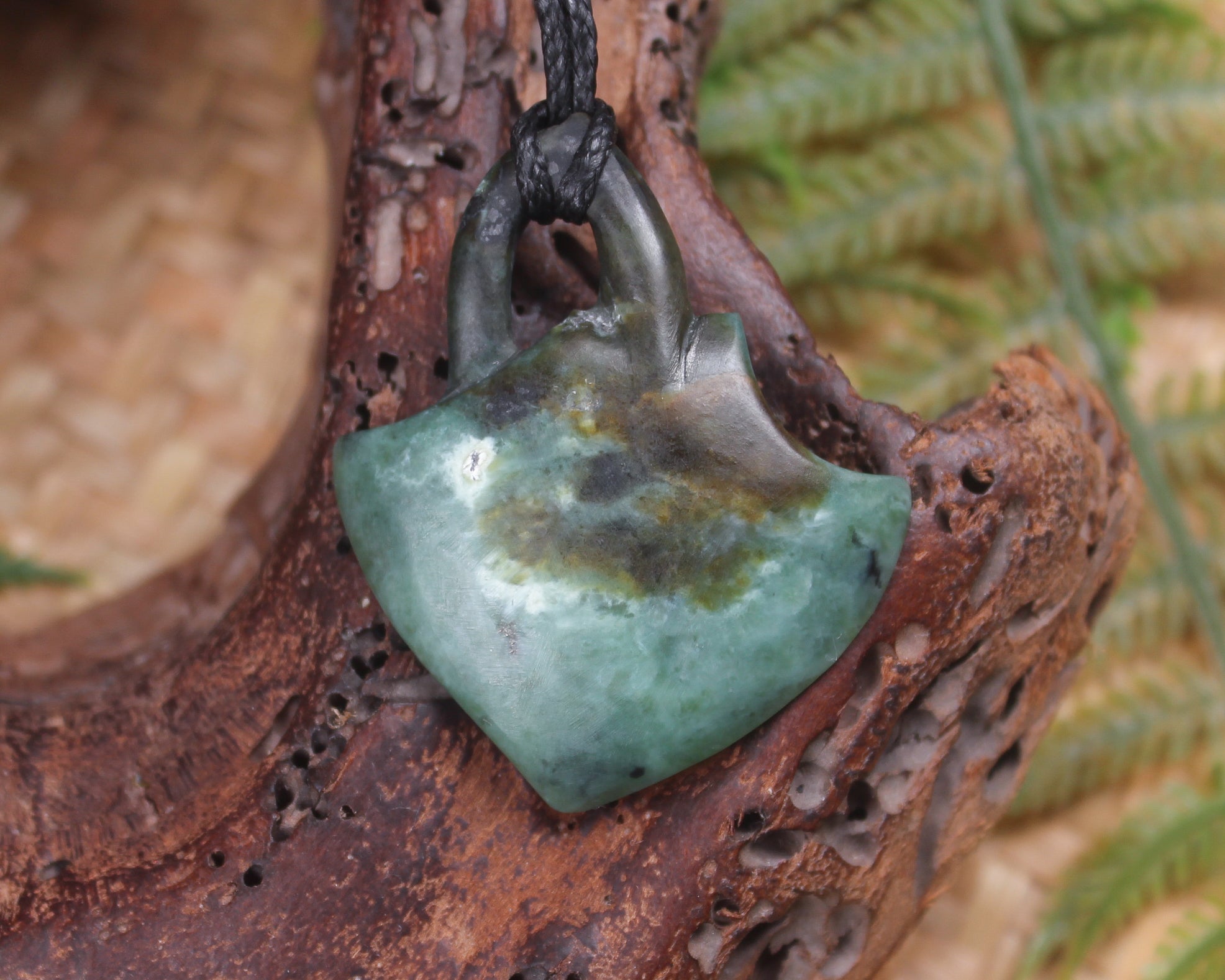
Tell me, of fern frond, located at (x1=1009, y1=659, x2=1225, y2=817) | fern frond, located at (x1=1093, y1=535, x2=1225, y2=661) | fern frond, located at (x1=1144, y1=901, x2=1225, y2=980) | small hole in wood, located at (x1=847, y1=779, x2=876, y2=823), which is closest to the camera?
small hole in wood, located at (x1=847, y1=779, x2=876, y2=823)

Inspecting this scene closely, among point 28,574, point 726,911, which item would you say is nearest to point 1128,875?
point 726,911

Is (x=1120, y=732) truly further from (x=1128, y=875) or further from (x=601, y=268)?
Result: (x=601, y=268)

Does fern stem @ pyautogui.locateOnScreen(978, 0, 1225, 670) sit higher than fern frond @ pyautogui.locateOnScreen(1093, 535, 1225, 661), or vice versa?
fern stem @ pyautogui.locateOnScreen(978, 0, 1225, 670)

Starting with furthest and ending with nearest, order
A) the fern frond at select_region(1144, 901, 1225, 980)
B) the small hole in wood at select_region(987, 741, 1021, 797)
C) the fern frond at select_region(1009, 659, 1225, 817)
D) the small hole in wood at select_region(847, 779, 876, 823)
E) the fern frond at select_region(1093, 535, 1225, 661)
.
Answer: the fern frond at select_region(1093, 535, 1225, 661) → the fern frond at select_region(1009, 659, 1225, 817) → the fern frond at select_region(1144, 901, 1225, 980) → the small hole in wood at select_region(987, 741, 1021, 797) → the small hole in wood at select_region(847, 779, 876, 823)

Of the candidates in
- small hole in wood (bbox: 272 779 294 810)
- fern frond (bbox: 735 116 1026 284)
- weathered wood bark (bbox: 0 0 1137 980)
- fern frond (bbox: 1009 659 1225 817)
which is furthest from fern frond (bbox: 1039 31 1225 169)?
small hole in wood (bbox: 272 779 294 810)

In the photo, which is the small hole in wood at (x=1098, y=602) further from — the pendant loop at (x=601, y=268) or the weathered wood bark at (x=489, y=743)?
the pendant loop at (x=601, y=268)

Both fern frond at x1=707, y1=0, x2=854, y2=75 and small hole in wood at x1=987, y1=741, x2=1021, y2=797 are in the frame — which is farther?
fern frond at x1=707, y1=0, x2=854, y2=75

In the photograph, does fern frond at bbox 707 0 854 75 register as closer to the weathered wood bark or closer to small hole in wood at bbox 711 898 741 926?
the weathered wood bark
